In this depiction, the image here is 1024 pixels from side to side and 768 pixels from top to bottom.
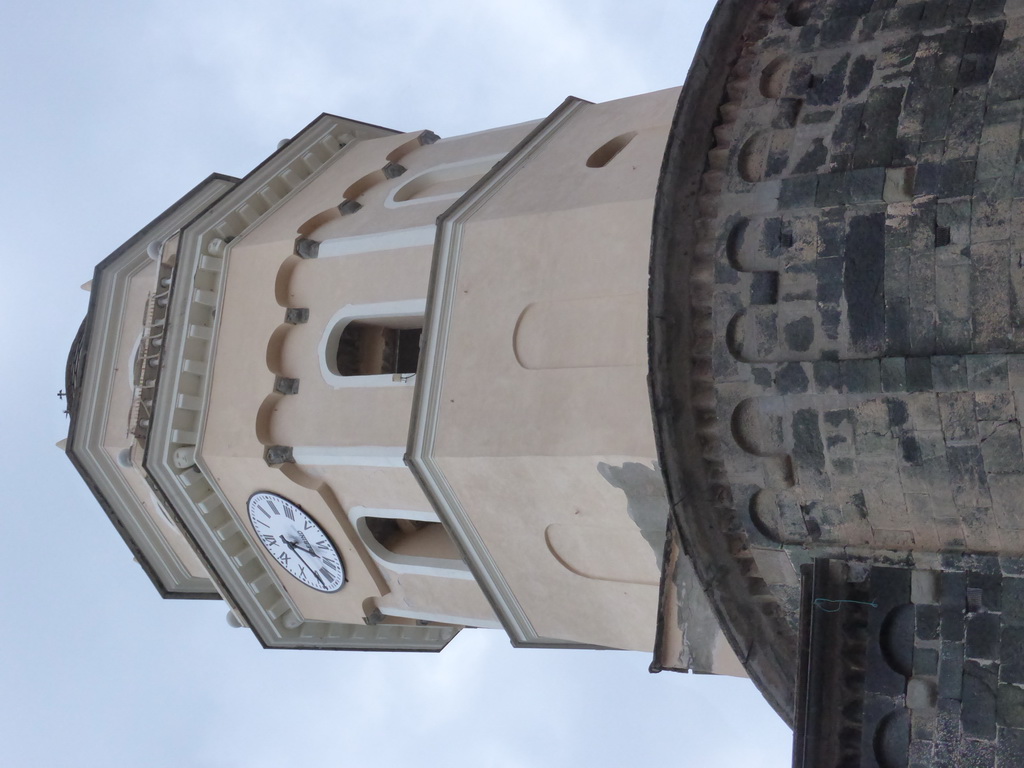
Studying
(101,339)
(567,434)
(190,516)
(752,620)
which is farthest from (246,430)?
(752,620)

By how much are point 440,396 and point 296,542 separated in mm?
3913

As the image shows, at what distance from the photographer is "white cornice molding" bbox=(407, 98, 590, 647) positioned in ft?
42.0

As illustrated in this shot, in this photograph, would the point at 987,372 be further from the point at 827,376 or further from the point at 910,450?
the point at 827,376

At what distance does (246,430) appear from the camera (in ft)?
48.5

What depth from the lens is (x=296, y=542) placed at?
607 inches

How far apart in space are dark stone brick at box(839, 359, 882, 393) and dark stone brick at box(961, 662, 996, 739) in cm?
224

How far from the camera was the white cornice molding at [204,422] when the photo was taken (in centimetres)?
1525

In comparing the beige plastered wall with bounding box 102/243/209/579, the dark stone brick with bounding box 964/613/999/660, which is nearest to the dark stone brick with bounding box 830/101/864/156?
the dark stone brick with bounding box 964/613/999/660

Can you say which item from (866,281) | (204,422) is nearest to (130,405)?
(204,422)

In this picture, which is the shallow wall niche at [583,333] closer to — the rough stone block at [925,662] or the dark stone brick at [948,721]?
the rough stone block at [925,662]

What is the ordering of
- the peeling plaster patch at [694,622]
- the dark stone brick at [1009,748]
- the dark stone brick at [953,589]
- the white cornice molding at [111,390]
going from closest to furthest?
the dark stone brick at [1009,748] → the dark stone brick at [953,589] → the peeling plaster patch at [694,622] → the white cornice molding at [111,390]

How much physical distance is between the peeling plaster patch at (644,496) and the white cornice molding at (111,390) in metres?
8.32

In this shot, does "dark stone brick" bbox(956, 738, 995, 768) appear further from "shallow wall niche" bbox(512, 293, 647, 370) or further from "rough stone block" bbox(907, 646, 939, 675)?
"shallow wall niche" bbox(512, 293, 647, 370)

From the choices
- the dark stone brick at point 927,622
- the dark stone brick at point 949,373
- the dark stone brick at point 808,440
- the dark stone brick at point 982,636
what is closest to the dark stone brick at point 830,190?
the dark stone brick at point 949,373
